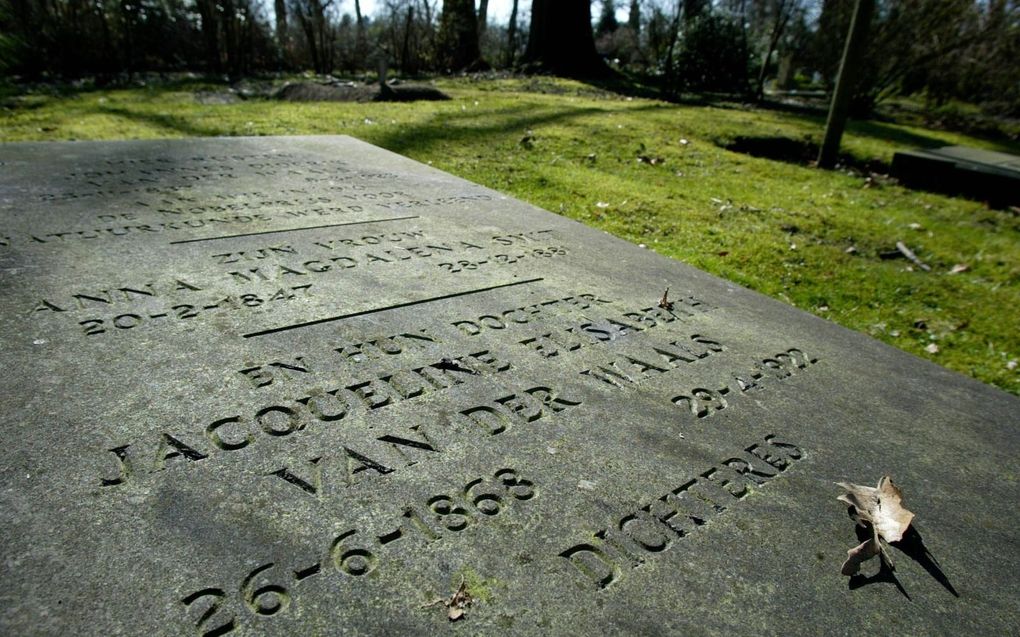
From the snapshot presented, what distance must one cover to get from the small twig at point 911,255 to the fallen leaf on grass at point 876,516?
4.20m

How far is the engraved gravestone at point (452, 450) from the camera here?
1377mm

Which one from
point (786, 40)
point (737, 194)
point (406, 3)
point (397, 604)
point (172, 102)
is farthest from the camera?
point (786, 40)

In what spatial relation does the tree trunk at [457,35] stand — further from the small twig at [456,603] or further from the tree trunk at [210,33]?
the small twig at [456,603]

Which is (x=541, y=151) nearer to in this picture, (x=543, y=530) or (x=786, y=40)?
(x=543, y=530)

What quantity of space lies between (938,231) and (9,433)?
7.16 metres

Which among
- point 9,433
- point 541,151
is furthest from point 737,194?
point 9,433

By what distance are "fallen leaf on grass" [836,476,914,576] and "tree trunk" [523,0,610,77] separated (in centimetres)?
1815

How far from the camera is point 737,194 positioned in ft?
23.7

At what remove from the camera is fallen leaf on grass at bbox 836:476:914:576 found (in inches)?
63.1

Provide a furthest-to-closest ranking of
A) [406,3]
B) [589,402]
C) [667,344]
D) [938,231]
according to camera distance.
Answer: [406,3], [938,231], [667,344], [589,402]

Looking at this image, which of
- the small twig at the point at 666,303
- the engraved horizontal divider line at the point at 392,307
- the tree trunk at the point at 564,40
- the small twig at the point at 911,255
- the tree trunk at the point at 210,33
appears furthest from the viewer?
the tree trunk at the point at 564,40

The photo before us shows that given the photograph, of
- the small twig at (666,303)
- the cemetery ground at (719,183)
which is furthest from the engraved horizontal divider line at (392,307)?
the cemetery ground at (719,183)

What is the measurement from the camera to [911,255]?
548 cm

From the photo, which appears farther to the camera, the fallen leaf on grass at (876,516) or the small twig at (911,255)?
the small twig at (911,255)
